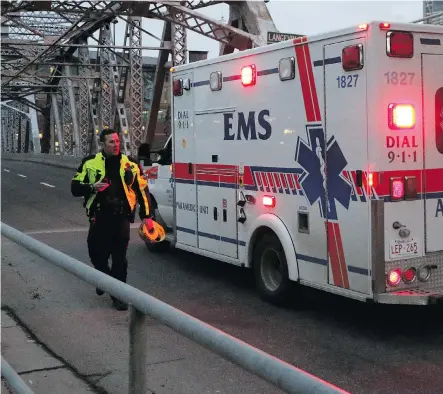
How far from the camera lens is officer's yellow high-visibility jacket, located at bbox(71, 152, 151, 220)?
268 inches

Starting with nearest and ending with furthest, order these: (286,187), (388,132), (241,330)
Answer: (388,132), (241,330), (286,187)

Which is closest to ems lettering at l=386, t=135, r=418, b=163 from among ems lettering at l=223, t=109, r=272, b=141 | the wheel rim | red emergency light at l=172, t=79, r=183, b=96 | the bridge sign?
ems lettering at l=223, t=109, r=272, b=141

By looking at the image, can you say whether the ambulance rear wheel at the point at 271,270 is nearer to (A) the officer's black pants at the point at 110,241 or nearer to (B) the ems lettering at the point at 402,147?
(A) the officer's black pants at the point at 110,241

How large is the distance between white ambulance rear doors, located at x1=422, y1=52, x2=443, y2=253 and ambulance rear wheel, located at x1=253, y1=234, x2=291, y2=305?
5.20ft

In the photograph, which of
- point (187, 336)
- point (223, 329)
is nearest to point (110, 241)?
point (223, 329)

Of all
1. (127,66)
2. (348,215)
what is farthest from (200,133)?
(127,66)

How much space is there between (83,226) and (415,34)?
944 centimetres

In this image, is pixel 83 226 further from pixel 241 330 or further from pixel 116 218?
pixel 241 330

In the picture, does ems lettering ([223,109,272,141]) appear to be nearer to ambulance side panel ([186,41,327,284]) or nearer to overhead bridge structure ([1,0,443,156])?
ambulance side panel ([186,41,327,284])

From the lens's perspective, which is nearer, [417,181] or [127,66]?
[417,181]

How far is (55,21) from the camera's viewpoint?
149 ft

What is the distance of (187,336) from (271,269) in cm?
506

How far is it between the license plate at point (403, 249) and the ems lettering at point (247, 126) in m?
1.93

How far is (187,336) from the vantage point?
2.33 meters
